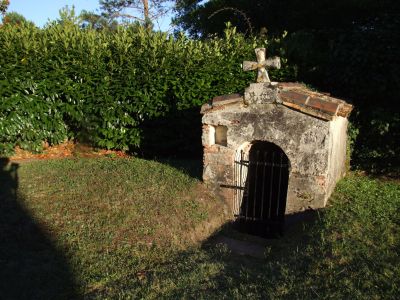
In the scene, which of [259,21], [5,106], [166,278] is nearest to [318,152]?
[166,278]

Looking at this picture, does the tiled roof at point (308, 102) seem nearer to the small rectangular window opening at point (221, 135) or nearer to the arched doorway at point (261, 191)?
the small rectangular window opening at point (221, 135)

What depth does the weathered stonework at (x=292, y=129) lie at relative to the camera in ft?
20.8

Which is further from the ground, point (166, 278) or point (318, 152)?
point (318, 152)

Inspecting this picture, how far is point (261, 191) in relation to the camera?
7.98m

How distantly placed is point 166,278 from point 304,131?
10.6 ft

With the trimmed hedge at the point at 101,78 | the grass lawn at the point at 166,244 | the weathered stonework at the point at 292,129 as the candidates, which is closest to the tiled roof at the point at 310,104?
the weathered stonework at the point at 292,129

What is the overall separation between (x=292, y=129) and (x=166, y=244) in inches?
105

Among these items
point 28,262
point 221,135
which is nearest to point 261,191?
point 221,135

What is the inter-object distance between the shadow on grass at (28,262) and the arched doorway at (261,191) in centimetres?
328

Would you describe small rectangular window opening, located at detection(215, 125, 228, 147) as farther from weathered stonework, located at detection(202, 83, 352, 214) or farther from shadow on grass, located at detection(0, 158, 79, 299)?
shadow on grass, located at detection(0, 158, 79, 299)

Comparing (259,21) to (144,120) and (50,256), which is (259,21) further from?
(50,256)

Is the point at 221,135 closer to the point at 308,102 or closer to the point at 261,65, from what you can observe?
the point at 261,65

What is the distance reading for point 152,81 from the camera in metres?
9.66

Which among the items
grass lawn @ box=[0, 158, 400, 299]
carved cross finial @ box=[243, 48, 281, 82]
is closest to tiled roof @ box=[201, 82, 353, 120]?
carved cross finial @ box=[243, 48, 281, 82]
